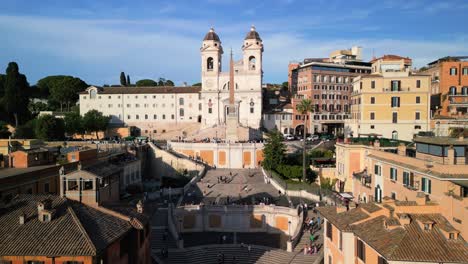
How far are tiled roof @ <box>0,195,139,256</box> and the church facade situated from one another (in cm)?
7074

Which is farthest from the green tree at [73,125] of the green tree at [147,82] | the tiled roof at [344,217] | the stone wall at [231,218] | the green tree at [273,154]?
the tiled roof at [344,217]

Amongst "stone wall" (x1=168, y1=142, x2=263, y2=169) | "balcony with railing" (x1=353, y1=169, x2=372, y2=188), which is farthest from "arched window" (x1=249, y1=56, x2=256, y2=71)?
"balcony with railing" (x1=353, y1=169, x2=372, y2=188)

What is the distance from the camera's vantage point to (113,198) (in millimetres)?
27922

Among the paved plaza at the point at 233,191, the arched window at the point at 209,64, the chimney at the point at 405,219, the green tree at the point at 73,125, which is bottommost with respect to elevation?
the paved plaza at the point at 233,191

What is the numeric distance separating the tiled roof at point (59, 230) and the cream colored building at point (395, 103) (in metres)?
46.8

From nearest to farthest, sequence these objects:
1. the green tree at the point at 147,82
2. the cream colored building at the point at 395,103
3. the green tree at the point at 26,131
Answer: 1. the cream colored building at the point at 395,103
2. the green tree at the point at 26,131
3. the green tree at the point at 147,82

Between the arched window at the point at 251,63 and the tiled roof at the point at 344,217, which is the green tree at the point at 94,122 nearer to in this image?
the arched window at the point at 251,63

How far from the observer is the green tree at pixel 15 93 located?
8394cm

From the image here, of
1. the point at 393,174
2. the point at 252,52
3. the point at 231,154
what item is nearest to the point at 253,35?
the point at 252,52

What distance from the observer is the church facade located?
93000mm

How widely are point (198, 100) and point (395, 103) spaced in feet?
157

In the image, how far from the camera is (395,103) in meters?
60.9

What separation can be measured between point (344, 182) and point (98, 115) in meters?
57.3

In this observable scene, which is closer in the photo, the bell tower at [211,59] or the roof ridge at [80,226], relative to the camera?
the roof ridge at [80,226]
